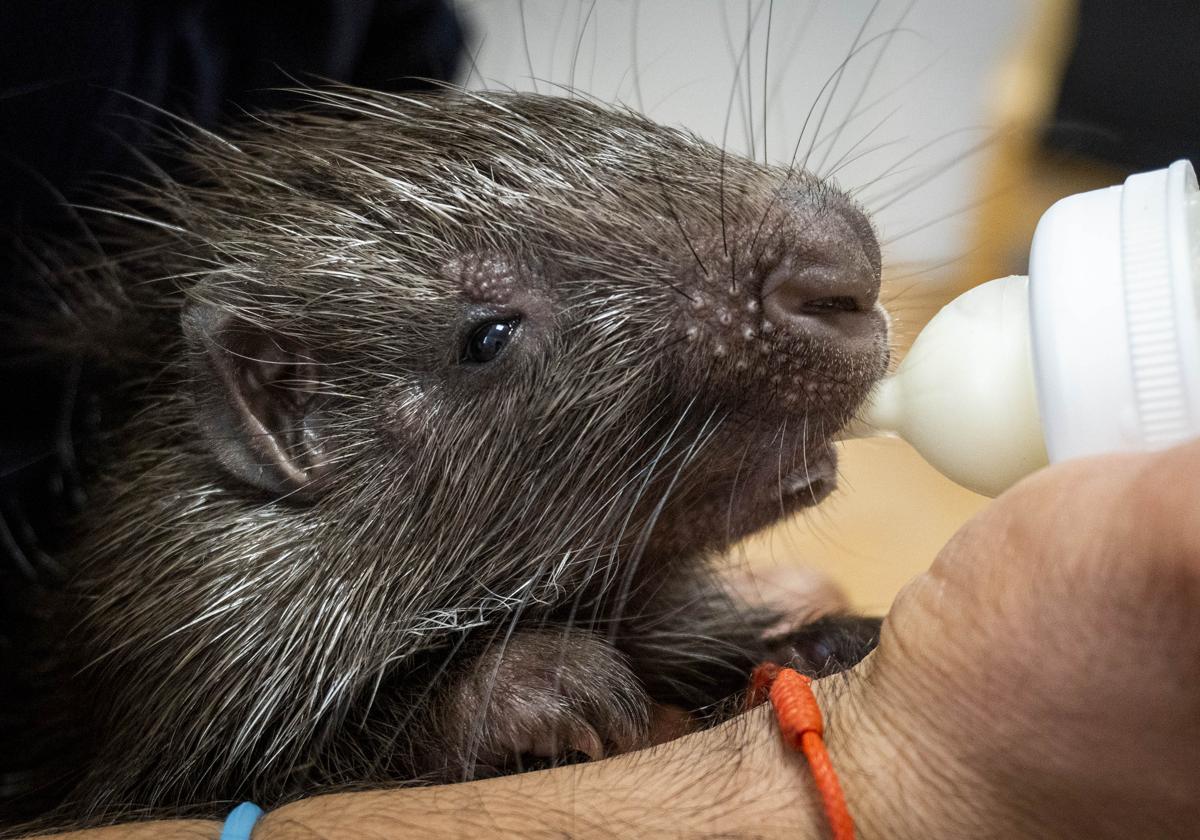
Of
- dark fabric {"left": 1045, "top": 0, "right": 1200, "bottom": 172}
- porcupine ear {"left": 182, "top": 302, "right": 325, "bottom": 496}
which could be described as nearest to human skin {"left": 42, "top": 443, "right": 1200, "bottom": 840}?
porcupine ear {"left": 182, "top": 302, "right": 325, "bottom": 496}

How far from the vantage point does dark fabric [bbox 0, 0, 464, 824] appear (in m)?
1.24

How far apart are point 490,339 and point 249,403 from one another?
31 cm

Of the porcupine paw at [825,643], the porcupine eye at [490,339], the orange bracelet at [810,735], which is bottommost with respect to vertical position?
the porcupine paw at [825,643]

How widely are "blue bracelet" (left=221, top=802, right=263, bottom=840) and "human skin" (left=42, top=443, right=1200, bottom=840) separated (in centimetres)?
2

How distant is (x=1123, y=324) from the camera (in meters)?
0.73

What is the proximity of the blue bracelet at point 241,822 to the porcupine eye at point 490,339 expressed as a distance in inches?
20.8

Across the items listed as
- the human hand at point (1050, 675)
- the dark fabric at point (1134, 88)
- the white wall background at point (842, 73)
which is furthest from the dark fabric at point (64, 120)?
the dark fabric at point (1134, 88)

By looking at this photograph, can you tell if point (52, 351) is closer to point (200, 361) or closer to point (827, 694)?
point (200, 361)

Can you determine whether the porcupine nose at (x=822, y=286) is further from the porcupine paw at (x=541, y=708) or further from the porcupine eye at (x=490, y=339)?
the porcupine paw at (x=541, y=708)

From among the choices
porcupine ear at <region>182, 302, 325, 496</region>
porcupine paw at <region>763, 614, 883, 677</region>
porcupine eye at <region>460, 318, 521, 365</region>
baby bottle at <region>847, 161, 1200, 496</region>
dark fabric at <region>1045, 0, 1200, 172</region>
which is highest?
dark fabric at <region>1045, 0, 1200, 172</region>

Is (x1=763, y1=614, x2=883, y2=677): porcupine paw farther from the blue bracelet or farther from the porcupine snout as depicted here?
the blue bracelet

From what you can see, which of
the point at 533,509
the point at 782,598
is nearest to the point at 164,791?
the point at 533,509

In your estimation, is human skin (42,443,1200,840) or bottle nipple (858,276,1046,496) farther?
bottle nipple (858,276,1046,496)

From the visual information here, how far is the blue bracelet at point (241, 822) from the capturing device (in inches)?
40.6
